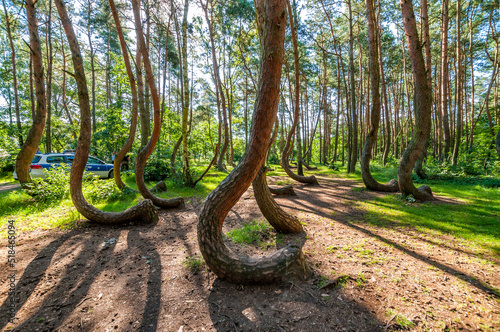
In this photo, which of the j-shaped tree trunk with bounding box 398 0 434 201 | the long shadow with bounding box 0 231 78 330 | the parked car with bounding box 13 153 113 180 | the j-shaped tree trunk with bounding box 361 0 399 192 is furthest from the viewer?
the parked car with bounding box 13 153 113 180

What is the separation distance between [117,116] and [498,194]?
64.1 feet

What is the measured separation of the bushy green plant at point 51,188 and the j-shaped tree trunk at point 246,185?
245 inches

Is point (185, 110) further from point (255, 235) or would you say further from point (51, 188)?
point (255, 235)

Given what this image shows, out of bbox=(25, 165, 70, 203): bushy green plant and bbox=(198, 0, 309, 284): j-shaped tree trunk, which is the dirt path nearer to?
bbox=(25, 165, 70, 203): bushy green plant

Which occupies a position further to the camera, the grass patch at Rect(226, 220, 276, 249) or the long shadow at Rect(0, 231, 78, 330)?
the grass patch at Rect(226, 220, 276, 249)

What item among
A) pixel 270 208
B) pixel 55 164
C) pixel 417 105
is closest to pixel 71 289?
pixel 270 208

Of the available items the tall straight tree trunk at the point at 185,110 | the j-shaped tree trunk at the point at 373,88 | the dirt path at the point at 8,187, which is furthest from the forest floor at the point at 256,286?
the dirt path at the point at 8,187

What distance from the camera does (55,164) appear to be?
850 cm

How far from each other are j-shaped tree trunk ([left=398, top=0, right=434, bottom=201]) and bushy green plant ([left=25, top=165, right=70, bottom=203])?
10.6 m

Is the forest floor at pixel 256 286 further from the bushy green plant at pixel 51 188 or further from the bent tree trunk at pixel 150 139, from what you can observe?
the bushy green plant at pixel 51 188

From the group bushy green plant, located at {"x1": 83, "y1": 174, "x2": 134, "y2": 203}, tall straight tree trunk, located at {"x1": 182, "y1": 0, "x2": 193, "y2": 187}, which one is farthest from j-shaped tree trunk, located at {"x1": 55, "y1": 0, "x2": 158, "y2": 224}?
tall straight tree trunk, located at {"x1": 182, "y1": 0, "x2": 193, "y2": 187}

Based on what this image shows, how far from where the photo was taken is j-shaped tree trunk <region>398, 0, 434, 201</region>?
584cm

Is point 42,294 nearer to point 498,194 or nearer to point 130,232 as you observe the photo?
point 130,232

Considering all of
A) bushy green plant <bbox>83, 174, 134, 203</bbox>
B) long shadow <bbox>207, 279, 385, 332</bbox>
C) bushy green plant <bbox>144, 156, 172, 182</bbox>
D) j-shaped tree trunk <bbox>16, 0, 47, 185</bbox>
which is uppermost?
j-shaped tree trunk <bbox>16, 0, 47, 185</bbox>
